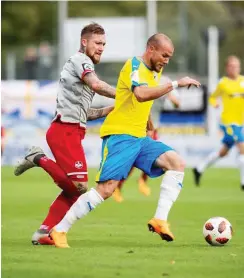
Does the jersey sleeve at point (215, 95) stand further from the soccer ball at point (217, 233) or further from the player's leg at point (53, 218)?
the soccer ball at point (217, 233)

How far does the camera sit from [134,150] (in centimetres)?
1147

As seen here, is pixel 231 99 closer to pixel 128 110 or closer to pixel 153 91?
pixel 128 110

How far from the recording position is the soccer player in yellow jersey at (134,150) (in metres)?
11.3

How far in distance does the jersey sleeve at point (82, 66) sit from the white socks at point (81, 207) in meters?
1.14

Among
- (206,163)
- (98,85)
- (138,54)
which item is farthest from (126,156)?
(138,54)

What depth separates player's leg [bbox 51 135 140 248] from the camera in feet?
37.0

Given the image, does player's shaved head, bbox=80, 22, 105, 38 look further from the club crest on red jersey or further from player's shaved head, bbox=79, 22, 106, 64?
the club crest on red jersey

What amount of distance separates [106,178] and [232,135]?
Answer: 34.2 feet

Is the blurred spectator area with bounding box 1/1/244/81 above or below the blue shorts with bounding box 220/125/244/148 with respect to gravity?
above

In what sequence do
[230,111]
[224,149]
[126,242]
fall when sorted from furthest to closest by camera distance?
[230,111], [224,149], [126,242]

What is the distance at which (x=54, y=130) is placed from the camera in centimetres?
1184

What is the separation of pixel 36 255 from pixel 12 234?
2296mm

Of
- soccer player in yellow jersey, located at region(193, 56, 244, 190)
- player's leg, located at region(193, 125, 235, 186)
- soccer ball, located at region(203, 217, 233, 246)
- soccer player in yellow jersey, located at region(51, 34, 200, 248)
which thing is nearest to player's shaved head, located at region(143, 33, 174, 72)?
soccer player in yellow jersey, located at region(51, 34, 200, 248)

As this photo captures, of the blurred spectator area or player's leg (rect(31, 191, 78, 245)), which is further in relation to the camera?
the blurred spectator area
